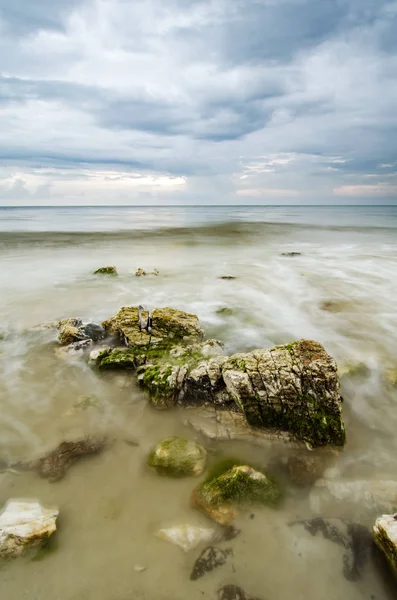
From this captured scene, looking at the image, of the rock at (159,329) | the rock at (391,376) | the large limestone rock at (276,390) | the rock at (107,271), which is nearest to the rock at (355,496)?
the large limestone rock at (276,390)

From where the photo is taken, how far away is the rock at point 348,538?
3945 mm

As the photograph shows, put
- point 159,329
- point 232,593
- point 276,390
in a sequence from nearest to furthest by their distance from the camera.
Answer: point 232,593 < point 276,390 < point 159,329

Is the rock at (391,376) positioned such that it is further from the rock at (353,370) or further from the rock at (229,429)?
the rock at (229,429)

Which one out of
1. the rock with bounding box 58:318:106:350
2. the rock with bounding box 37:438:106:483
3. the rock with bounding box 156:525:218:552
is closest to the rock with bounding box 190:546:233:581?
the rock with bounding box 156:525:218:552

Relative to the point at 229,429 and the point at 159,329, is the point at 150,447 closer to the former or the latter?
the point at 229,429

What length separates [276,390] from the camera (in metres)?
6.09

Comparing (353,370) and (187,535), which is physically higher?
(353,370)

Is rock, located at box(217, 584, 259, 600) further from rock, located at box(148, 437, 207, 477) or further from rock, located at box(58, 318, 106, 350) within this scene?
rock, located at box(58, 318, 106, 350)

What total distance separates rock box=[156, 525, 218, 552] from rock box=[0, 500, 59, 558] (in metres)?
1.45

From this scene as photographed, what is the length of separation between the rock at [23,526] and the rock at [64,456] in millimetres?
579

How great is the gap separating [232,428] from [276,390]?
1082 mm

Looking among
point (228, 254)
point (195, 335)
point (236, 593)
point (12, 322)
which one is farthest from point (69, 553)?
point (228, 254)

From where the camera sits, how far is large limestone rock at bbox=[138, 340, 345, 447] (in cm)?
585

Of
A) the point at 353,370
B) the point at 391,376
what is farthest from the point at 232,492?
the point at 391,376
